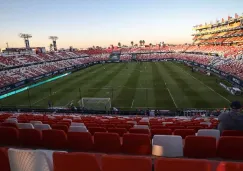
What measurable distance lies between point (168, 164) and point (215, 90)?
115 ft

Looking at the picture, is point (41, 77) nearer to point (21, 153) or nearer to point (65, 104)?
point (65, 104)

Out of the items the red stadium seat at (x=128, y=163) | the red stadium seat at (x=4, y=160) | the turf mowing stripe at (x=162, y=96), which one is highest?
the red stadium seat at (x=128, y=163)

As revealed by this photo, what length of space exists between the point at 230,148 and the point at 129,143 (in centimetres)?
243

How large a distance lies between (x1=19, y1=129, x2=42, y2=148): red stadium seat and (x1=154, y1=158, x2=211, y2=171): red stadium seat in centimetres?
428

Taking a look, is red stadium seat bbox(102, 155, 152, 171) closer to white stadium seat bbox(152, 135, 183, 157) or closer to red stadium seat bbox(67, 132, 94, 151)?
white stadium seat bbox(152, 135, 183, 157)

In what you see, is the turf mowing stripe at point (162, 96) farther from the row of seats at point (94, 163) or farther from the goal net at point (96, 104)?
the row of seats at point (94, 163)

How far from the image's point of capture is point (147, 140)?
224 inches

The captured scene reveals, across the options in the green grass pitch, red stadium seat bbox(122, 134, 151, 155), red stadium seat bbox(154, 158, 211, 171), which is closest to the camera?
red stadium seat bbox(154, 158, 211, 171)

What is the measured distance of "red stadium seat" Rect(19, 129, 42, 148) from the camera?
6559 mm

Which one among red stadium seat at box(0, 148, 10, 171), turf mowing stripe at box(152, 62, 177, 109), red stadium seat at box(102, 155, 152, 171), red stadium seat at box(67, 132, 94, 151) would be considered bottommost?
turf mowing stripe at box(152, 62, 177, 109)

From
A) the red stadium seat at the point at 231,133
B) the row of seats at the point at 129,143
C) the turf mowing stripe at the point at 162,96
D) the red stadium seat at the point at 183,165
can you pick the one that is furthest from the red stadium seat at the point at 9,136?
the turf mowing stripe at the point at 162,96

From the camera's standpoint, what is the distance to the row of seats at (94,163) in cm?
348

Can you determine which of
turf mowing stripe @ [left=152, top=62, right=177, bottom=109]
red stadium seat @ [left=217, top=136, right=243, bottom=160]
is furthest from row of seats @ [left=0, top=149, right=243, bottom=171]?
turf mowing stripe @ [left=152, top=62, right=177, bottom=109]

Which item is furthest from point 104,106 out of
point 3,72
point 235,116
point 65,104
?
point 3,72
